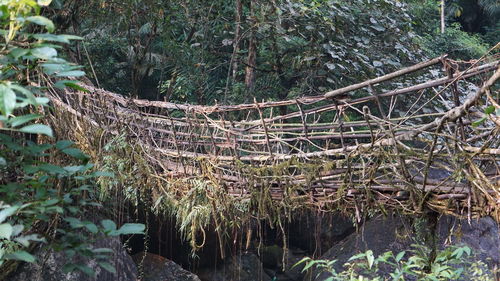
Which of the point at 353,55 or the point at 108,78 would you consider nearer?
the point at 353,55

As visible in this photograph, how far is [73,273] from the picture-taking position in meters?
3.49

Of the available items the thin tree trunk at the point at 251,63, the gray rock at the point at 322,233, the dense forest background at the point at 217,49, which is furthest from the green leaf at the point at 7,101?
the gray rock at the point at 322,233

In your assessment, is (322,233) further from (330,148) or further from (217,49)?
(330,148)

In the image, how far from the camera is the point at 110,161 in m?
3.42

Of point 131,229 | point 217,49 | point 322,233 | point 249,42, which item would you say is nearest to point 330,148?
point 131,229

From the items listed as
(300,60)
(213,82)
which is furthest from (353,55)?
(213,82)

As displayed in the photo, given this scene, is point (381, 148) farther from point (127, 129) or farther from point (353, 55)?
point (353, 55)

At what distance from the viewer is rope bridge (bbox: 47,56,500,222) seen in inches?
82.1

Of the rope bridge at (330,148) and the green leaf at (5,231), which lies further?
the rope bridge at (330,148)

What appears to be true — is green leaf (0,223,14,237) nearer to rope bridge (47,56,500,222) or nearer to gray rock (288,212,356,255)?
rope bridge (47,56,500,222)

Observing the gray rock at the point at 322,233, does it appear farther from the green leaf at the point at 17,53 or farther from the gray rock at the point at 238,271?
the green leaf at the point at 17,53

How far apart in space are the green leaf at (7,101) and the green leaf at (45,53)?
0.11m

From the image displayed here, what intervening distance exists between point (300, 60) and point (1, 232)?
4.32 metres

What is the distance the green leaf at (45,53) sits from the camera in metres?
0.96
